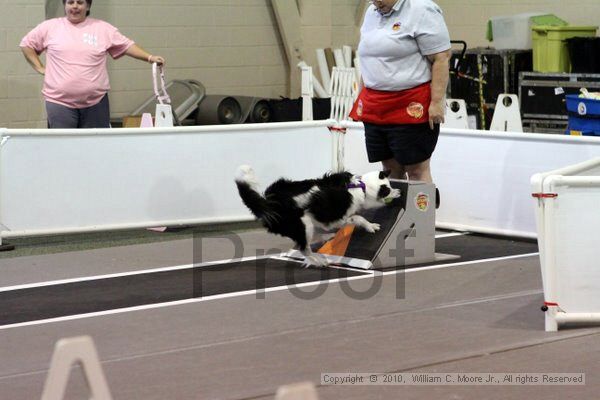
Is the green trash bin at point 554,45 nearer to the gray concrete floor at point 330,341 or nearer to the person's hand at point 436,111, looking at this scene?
the person's hand at point 436,111

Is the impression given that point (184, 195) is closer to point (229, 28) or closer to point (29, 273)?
point (29, 273)

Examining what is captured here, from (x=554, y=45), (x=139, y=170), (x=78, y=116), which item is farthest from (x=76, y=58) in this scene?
(x=554, y=45)

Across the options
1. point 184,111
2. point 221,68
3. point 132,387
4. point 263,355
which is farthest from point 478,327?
point 221,68

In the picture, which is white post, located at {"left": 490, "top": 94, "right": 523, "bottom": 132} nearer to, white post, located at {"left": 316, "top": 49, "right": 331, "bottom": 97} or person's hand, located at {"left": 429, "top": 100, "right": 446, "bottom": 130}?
person's hand, located at {"left": 429, "top": 100, "right": 446, "bottom": 130}

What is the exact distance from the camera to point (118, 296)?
5723mm

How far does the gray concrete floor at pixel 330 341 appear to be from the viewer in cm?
416

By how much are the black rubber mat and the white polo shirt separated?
116cm

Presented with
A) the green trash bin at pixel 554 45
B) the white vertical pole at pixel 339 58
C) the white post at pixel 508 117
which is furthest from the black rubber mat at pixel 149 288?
the white vertical pole at pixel 339 58

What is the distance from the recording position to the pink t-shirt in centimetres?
743

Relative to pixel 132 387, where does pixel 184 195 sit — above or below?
above

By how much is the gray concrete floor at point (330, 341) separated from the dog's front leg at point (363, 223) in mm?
345

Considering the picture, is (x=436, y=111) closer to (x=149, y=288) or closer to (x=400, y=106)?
(x=400, y=106)

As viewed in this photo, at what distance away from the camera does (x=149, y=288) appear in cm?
590

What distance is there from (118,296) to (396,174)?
1.99 m
